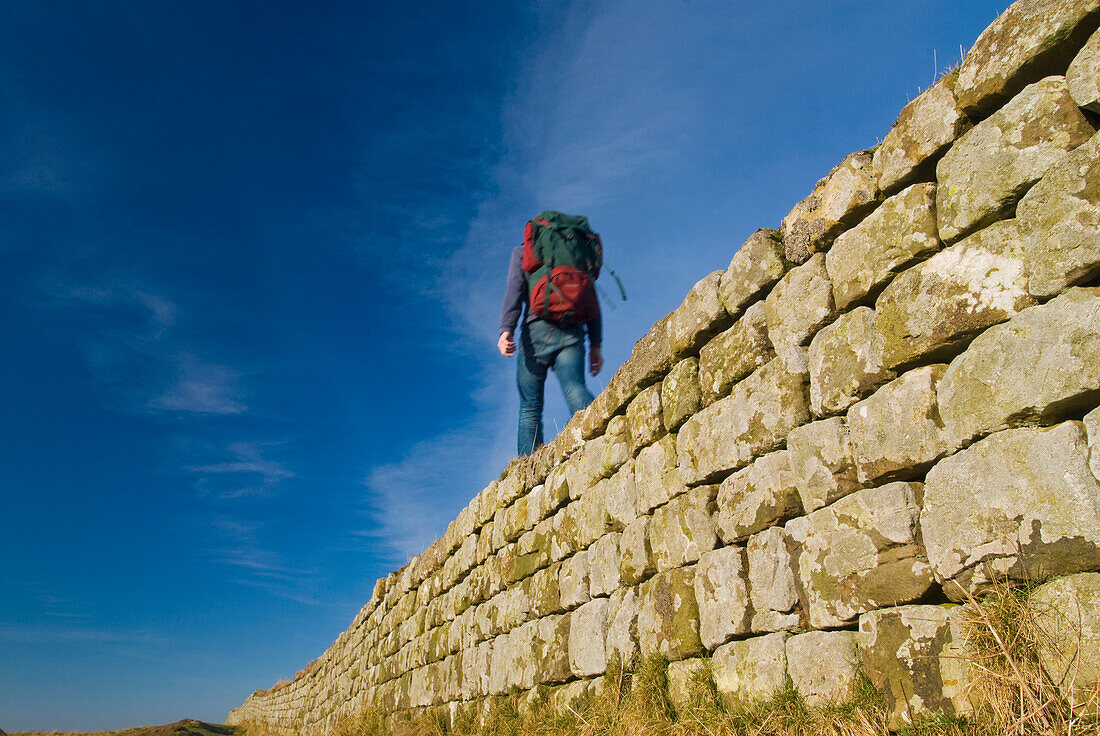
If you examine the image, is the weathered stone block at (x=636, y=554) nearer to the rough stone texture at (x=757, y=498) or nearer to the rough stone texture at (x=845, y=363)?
the rough stone texture at (x=757, y=498)

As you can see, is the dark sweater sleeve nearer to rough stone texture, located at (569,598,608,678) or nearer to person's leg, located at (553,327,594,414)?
person's leg, located at (553,327,594,414)

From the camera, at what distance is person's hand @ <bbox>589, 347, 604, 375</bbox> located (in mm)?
6172

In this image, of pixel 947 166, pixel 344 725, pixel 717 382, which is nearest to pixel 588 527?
pixel 717 382

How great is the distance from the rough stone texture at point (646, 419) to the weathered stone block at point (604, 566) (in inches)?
23.0

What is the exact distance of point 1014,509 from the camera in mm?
1985

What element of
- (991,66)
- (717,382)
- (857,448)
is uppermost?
(991,66)

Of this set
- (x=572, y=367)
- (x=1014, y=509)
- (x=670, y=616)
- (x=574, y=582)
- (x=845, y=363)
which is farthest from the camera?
(x=572, y=367)

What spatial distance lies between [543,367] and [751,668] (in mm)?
3473

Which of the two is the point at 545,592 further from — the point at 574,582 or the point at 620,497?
the point at 620,497

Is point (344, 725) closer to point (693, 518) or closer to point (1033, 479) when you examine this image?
point (693, 518)

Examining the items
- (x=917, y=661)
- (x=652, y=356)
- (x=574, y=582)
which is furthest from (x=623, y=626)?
(x=917, y=661)

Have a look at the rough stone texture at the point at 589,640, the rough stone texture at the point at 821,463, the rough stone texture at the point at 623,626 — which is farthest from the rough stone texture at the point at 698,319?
the rough stone texture at the point at 589,640

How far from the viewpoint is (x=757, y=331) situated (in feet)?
10.6

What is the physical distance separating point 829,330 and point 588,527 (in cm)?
223
